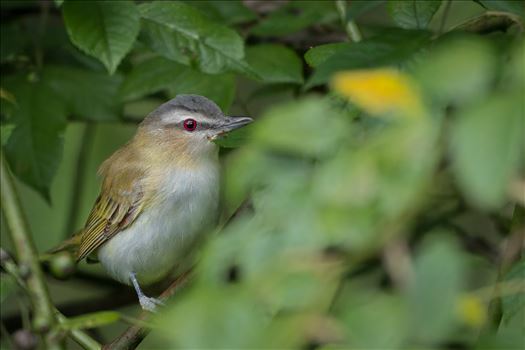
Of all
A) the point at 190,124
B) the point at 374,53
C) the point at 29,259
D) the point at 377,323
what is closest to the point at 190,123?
the point at 190,124

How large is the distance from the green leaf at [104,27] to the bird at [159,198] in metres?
0.74

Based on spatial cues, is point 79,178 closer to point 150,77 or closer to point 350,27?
point 150,77

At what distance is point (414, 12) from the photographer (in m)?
3.22

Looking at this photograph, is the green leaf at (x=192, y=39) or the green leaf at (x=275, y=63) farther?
the green leaf at (x=275, y=63)

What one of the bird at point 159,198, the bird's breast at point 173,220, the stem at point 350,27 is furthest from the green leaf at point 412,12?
the bird's breast at point 173,220

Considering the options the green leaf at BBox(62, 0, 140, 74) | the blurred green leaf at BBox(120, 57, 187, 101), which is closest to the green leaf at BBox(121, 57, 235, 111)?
the blurred green leaf at BBox(120, 57, 187, 101)

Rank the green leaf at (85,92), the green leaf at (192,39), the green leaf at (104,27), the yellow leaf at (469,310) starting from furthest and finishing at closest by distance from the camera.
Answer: the green leaf at (85,92) < the green leaf at (192,39) < the green leaf at (104,27) < the yellow leaf at (469,310)

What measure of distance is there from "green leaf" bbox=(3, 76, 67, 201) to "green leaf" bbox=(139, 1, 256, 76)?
660 millimetres

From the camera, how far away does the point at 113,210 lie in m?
4.58

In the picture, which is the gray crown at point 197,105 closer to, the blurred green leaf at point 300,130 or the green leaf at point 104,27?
the green leaf at point 104,27

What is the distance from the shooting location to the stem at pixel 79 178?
17.2 ft

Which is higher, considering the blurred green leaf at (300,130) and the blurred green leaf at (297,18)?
the blurred green leaf at (300,130)

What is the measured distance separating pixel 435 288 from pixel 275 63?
9.57 ft

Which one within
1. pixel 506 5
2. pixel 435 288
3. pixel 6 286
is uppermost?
pixel 435 288
